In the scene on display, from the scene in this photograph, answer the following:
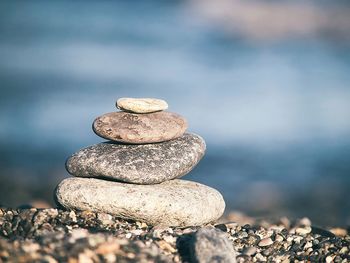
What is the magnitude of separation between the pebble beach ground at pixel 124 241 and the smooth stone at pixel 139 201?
13 centimetres

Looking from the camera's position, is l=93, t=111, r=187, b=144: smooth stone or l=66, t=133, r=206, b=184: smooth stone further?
l=93, t=111, r=187, b=144: smooth stone

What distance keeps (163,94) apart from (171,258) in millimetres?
17066

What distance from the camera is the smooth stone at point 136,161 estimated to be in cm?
762

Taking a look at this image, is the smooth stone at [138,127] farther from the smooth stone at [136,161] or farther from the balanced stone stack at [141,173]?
the smooth stone at [136,161]

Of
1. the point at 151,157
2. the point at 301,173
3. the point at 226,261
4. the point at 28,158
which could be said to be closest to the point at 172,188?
the point at 151,157

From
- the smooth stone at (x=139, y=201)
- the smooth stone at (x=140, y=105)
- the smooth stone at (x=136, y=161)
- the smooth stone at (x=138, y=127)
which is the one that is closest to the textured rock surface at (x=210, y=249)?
the smooth stone at (x=139, y=201)

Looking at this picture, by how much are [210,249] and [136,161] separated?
6.39ft

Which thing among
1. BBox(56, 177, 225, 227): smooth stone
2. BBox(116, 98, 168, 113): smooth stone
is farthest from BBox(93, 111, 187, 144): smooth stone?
BBox(56, 177, 225, 227): smooth stone

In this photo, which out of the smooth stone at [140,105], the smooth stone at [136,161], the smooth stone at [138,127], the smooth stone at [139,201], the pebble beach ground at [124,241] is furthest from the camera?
A: the smooth stone at [140,105]

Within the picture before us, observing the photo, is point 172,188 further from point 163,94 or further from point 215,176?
point 163,94

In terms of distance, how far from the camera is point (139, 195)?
7.41m

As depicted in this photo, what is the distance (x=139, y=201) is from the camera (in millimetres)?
7379

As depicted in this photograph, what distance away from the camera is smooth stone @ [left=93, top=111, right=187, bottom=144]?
7730 mm

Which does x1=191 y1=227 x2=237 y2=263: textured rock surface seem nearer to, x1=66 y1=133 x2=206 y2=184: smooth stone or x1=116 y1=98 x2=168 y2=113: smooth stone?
x1=66 y1=133 x2=206 y2=184: smooth stone
